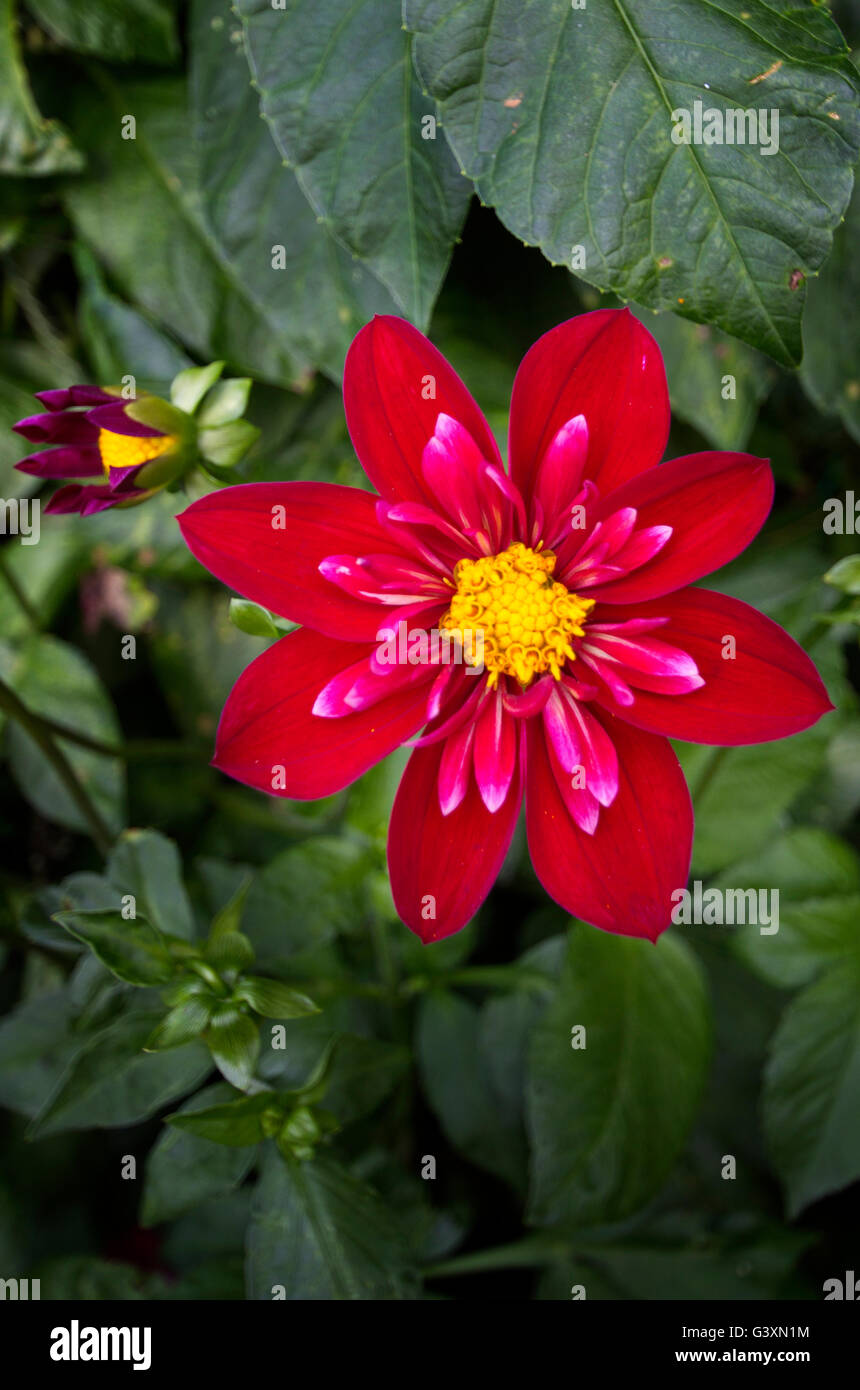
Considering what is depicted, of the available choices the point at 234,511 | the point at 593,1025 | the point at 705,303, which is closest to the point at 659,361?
the point at 705,303

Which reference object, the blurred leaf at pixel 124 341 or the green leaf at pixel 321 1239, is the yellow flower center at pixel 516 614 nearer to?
the green leaf at pixel 321 1239

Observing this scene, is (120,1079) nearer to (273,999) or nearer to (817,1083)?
(273,999)

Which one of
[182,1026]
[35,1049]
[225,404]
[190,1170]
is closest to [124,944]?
[182,1026]

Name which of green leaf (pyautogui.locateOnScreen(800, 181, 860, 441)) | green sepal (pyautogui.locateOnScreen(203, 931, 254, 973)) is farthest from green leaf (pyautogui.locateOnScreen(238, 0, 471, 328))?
green sepal (pyautogui.locateOnScreen(203, 931, 254, 973))
